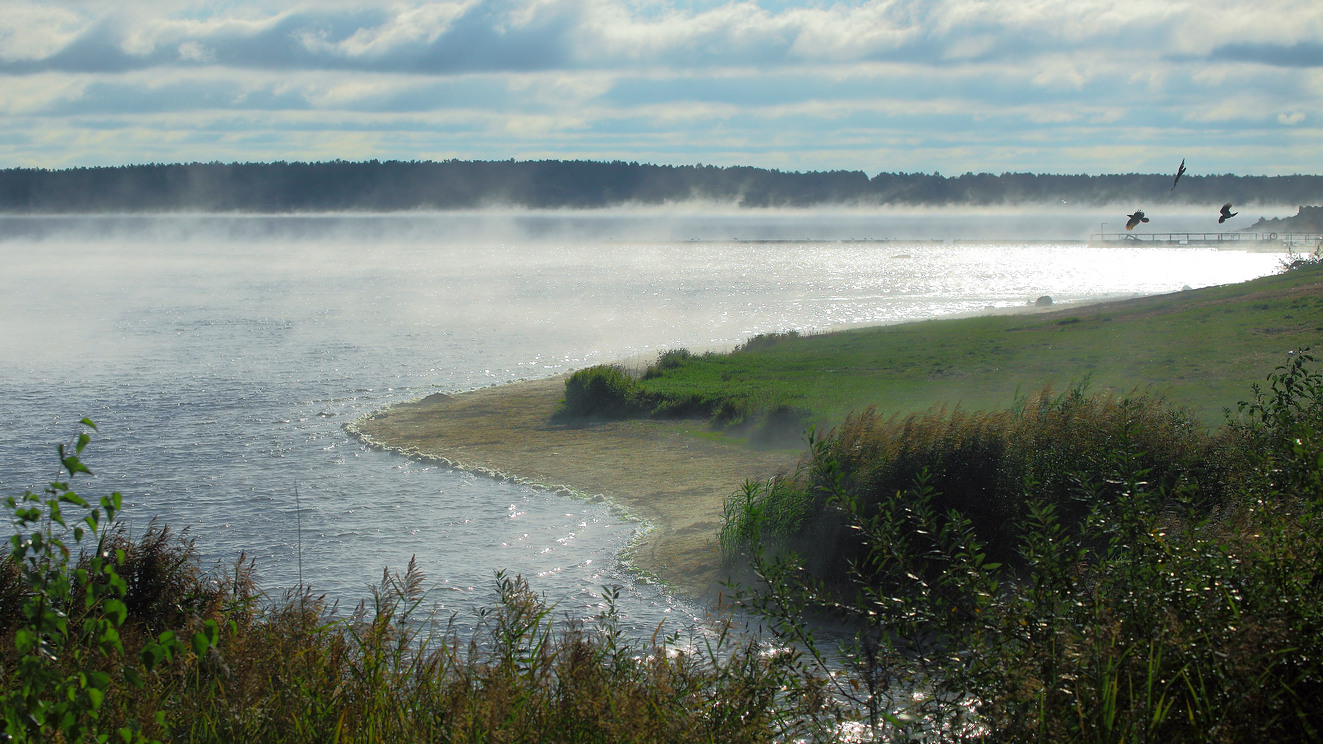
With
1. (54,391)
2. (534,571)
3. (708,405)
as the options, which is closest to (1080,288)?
(708,405)

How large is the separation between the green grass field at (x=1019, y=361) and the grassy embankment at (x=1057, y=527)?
0.38 feet

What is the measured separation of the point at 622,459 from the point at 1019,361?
10.1 m

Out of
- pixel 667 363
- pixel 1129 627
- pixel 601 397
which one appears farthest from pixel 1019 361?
pixel 1129 627

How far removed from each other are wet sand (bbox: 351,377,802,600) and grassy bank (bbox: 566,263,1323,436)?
1.43 meters

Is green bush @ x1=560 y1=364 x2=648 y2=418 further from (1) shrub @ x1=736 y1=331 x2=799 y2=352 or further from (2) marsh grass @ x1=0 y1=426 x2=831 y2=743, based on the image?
(2) marsh grass @ x1=0 y1=426 x2=831 y2=743

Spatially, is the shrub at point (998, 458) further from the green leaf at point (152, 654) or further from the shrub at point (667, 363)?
the shrub at point (667, 363)

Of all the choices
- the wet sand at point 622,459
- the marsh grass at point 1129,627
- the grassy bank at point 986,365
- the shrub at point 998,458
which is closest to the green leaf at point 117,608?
the marsh grass at point 1129,627

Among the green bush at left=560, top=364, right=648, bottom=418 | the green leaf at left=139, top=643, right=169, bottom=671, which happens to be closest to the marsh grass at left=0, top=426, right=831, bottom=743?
the green leaf at left=139, top=643, right=169, bottom=671

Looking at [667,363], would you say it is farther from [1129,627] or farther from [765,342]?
[1129,627]

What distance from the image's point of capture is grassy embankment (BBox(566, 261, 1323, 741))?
4766 millimetres

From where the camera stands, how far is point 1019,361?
2419 cm

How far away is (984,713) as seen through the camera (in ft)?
15.7

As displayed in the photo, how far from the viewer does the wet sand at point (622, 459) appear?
1370cm

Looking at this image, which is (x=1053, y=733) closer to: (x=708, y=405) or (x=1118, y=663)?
(x=1118, y=663)
